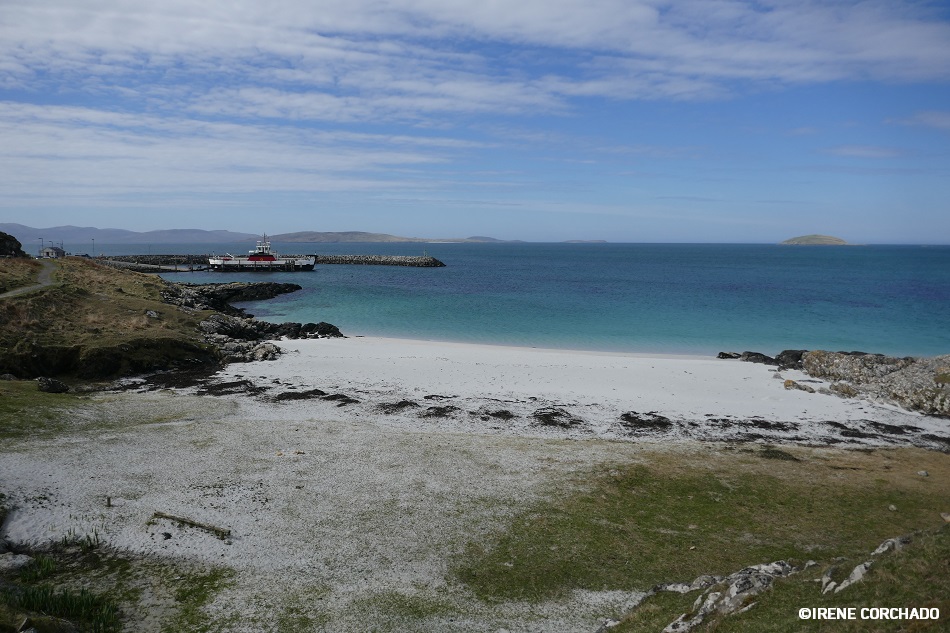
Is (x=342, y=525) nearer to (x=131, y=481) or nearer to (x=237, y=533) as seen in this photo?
(x=237, y=533)

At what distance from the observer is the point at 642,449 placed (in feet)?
54.1

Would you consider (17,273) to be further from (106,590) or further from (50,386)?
(106,590)

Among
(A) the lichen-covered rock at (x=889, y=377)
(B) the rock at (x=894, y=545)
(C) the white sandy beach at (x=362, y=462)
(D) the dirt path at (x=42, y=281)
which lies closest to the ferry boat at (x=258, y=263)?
(D) the dirt path at (x=42, y=281)

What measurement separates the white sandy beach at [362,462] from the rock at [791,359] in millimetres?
2473

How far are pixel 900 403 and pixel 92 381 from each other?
32.2m

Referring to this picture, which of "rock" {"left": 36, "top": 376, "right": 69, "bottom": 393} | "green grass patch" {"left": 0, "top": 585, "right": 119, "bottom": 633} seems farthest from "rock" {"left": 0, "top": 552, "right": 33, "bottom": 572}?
"rock" {"left": 36, "top": 376, "right": 69, "bottom": 393}

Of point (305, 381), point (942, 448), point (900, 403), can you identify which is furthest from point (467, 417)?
point (900, 403)

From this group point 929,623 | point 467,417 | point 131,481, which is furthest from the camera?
point 467,417

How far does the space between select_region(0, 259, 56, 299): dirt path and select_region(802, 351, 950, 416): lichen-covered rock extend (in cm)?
3975

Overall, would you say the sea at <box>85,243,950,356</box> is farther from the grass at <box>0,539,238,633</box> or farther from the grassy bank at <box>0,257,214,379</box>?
the grass at <box>0,539,238,633</box>

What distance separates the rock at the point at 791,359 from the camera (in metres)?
29.2

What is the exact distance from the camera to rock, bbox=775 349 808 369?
2922cm

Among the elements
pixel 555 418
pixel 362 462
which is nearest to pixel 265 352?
pixel 362 462

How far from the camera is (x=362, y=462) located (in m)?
14.9
